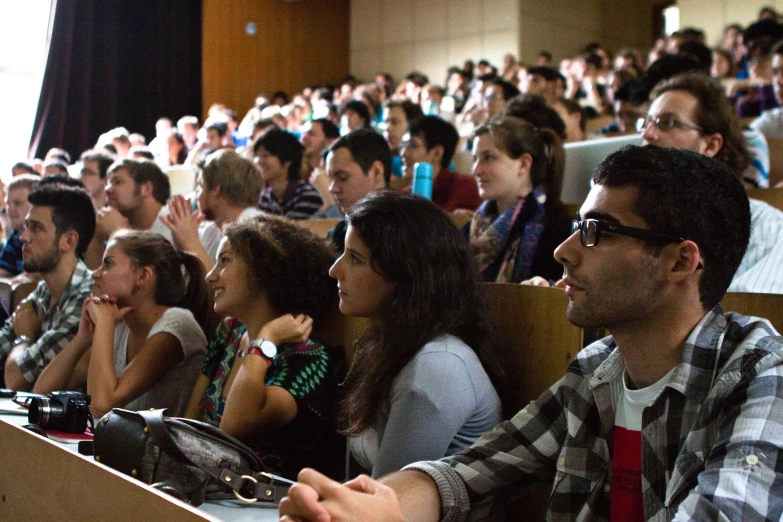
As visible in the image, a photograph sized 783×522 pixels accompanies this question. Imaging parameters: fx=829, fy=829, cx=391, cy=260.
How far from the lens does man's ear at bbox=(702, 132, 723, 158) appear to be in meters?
2.06

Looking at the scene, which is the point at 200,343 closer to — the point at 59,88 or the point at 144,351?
the point at 144,351

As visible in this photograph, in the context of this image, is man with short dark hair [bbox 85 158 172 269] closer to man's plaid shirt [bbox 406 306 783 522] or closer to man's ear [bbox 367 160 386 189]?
man's ear [bbox 367 160 386 189]

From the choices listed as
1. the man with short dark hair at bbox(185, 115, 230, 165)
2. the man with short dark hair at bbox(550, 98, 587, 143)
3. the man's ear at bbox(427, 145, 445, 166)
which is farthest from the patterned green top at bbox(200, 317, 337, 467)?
the man with short dark hair at bbox(185, 115, 230, 165)

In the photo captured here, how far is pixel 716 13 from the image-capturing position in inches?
326

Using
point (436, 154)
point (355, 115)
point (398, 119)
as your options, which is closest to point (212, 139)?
point (355, 115)

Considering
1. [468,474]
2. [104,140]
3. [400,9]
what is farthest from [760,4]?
[468,474]

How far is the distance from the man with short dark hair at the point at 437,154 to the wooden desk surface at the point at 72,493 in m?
2.50

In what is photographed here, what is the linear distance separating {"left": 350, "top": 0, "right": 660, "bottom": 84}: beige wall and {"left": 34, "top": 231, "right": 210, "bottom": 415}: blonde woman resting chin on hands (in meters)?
7.41

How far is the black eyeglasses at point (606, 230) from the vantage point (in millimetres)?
1064

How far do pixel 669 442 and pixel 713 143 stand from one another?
4.07 feet

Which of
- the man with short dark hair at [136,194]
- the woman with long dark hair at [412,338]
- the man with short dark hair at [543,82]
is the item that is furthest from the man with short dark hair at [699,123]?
the man with short dark hair at [543,82]

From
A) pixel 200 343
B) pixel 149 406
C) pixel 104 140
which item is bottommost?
pixel 149 406

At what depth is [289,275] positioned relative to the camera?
6.80ft

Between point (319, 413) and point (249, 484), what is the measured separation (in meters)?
0.62
